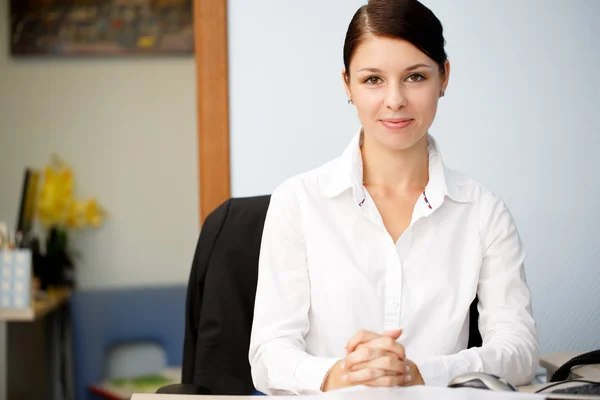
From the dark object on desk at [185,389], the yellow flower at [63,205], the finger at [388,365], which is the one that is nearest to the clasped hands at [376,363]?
the finger at [388,365]

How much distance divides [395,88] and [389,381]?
0.47 m

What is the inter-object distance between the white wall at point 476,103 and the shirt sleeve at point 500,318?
47 centimetres

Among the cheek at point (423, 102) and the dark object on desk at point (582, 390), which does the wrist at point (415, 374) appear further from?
the cheek at point (423, 102)

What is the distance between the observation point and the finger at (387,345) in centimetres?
94

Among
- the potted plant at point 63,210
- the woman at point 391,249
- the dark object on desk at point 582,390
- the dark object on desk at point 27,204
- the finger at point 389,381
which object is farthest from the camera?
the potted plant at point 63,210

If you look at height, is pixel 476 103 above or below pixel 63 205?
above

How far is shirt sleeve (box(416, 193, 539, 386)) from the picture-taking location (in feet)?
3.47

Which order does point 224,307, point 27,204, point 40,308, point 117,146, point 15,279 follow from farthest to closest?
→ point 117,146
point 27,204
point 40,308
point 15,279
point 224,307

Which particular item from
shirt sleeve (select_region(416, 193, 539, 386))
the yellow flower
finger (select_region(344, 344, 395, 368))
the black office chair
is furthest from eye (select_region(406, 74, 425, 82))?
the yellow flower

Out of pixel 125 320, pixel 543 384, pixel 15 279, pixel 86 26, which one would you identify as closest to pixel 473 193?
pixel 543 384

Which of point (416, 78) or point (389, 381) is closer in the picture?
A: point (389, 381)

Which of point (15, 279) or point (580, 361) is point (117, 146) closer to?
point (15, 279)

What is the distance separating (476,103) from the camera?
1.67 meters

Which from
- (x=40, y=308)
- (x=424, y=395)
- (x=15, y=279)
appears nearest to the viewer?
(x=424, y=395)
